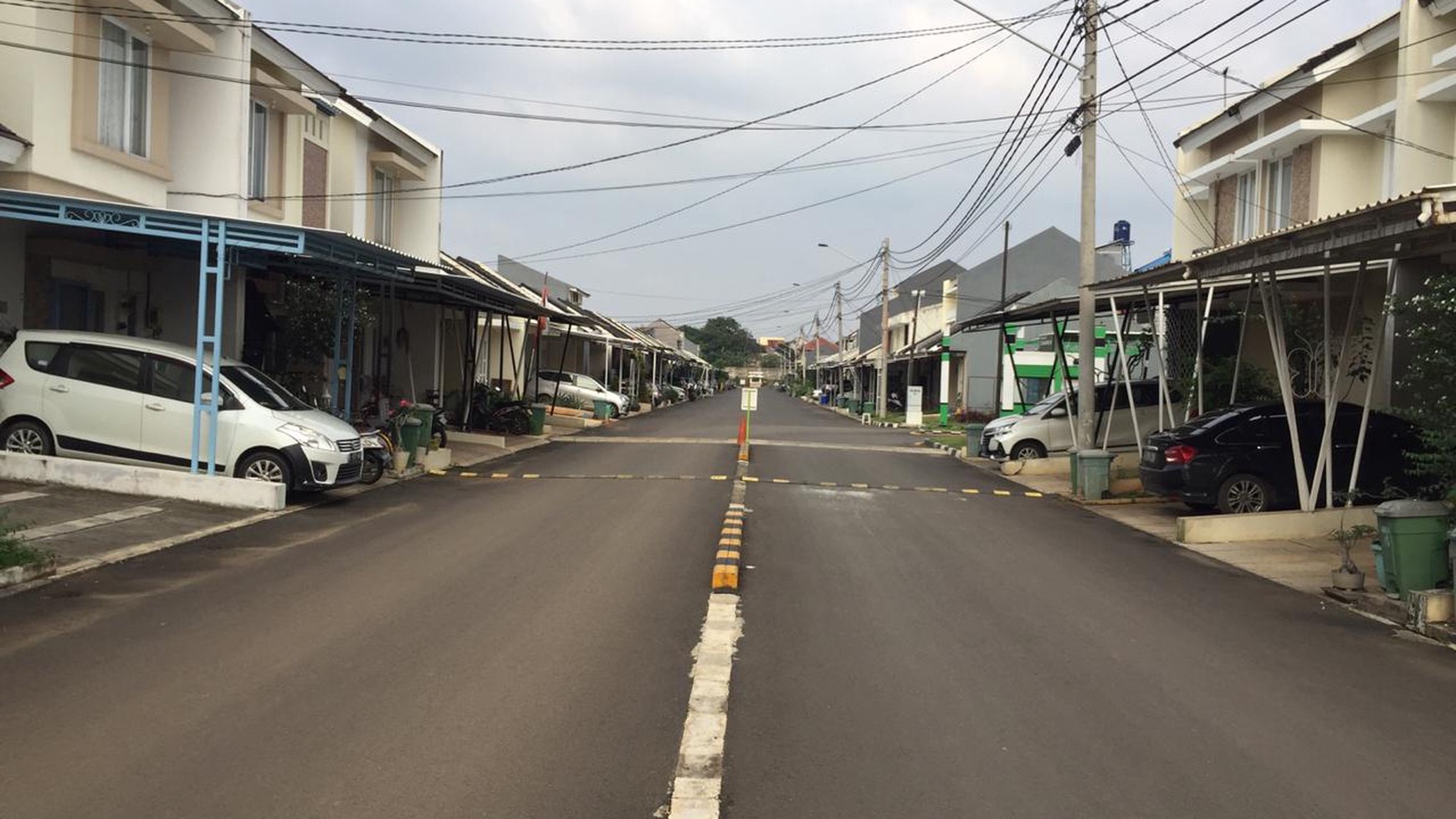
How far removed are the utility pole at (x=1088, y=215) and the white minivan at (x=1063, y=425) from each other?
128 cm

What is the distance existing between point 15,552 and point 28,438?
5562mm

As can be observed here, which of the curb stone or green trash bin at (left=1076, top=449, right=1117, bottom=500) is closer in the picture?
the curb stone

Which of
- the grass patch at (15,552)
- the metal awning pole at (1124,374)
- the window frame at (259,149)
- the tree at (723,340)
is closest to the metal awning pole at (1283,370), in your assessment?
the metal awning pole at (1124,374)

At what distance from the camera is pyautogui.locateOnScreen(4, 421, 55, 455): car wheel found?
13.2 meters

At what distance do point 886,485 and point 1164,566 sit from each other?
7.29 m

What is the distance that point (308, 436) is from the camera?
13.5m

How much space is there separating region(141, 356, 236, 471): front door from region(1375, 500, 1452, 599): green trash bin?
40.9 ft

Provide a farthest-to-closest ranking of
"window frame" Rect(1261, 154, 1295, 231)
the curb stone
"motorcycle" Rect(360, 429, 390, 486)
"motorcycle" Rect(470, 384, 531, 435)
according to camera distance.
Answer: "motorcycle" Rect(470, 384, 531, 435) → "window frame" Rect(1261, 154, 1295, 231) → "motorcycle" Rect(360, 429, 390, 486) → the curb stone

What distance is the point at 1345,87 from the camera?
19.0m

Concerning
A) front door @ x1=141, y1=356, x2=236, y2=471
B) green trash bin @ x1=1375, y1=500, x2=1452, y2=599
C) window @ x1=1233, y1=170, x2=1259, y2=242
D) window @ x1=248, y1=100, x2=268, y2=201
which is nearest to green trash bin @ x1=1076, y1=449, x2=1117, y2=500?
green trash bin @ x1=1375, y1=500, x2=1452, y2=599

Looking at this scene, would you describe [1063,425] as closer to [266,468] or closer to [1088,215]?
[1088,215]

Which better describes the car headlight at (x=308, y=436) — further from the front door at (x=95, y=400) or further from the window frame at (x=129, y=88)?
the window frame at (x=129, y=88)

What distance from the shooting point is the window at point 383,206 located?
24.6 meters

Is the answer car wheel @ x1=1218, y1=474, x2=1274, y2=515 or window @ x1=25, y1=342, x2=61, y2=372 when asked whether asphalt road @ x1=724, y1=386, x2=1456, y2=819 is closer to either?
car wheel @ x1=1218, y1=474, x2=1274, y2=515
